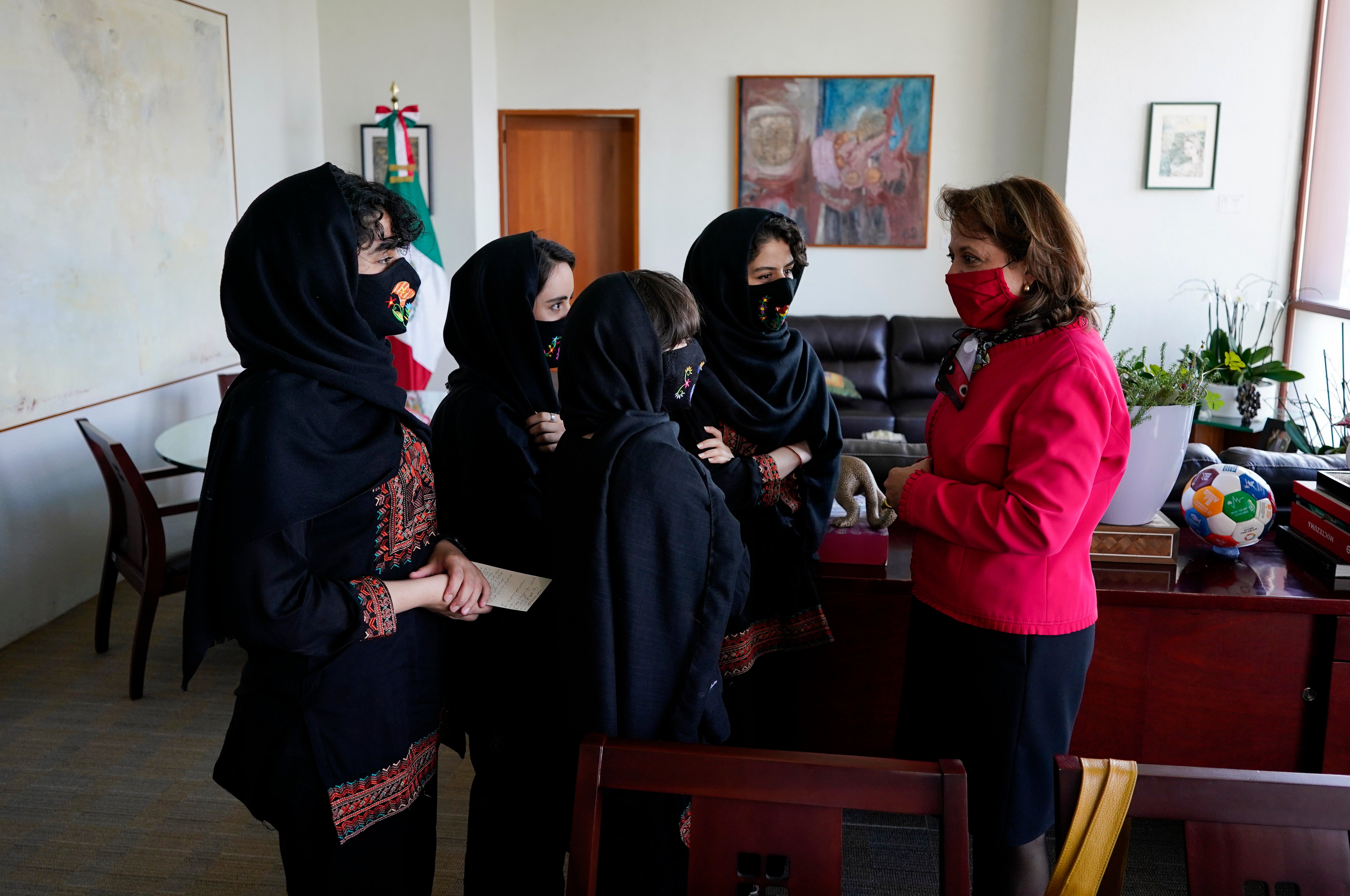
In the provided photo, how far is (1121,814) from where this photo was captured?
1063mm

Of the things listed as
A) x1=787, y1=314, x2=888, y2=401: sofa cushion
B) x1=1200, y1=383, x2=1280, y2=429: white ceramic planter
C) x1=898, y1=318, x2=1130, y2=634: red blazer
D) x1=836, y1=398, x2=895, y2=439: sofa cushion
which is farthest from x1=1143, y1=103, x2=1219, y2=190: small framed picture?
x1=898, y1=318, x2=1130, y2=634: red blazer

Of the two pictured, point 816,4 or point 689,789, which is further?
point 816,4

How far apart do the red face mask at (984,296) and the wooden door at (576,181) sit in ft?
17.5

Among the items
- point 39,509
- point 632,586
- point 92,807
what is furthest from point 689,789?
point 39,509

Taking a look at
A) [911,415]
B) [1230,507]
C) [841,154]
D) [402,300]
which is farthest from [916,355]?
[402,300]

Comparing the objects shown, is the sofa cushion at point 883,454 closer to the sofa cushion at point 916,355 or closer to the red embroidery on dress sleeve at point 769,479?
the red embroidery on dress sleeve at point 769,479

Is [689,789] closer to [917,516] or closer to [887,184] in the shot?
[917,516]

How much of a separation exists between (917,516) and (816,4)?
222 inches

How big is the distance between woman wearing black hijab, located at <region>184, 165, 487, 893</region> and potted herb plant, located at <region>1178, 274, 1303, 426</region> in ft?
16.0

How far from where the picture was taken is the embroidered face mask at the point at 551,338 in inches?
77.1

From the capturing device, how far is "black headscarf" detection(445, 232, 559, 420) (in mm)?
1886

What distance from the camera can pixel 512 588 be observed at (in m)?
1.62

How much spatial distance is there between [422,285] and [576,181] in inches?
72.0

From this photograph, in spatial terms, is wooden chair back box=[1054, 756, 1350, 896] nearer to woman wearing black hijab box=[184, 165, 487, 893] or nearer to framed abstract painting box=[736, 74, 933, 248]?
woman wearing black hijab box=[184, 165, 487, 893]
